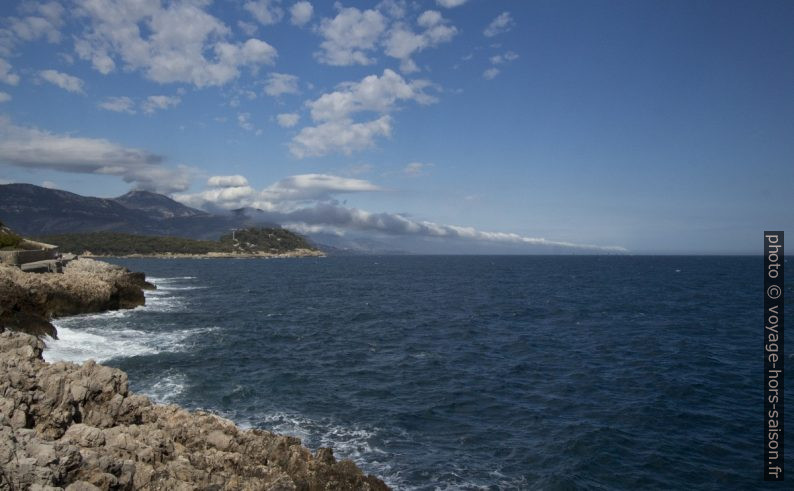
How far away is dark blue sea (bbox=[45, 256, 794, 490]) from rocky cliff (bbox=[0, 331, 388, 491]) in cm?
439

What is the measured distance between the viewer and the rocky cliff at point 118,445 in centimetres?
1098

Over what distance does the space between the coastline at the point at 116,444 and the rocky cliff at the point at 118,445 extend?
0.08 ft

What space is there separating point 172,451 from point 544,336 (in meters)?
37.5

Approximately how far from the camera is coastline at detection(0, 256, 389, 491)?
11008 millimetres

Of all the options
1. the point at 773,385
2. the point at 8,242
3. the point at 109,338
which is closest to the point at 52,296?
the point at 109,338

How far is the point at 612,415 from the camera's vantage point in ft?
Result: 83.3

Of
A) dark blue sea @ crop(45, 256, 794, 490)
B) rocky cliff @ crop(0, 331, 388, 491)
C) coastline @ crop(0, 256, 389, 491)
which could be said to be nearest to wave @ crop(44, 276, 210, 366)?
dark blue sea @ crop(45, 256, 794, 490)

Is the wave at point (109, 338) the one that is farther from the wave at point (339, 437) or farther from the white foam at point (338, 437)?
the white foam at point (338, 437)

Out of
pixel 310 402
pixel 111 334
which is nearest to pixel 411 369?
pixel 310 402

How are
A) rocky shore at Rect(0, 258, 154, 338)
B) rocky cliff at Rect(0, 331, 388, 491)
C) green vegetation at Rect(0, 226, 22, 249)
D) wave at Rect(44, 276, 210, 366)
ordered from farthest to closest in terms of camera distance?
green vegetation at Rect(0, 226, 22, 249) → rocky shore at Rect(0, 258, 154, 338) → wave at Rect(44, 276, 210, 366) → rocky cliff at Rect(0, 331, 388, 491)

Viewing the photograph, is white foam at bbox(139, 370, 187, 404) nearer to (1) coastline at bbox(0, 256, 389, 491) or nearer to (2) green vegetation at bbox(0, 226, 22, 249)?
(1) coastline at bbox(0, 256, 389, 491)

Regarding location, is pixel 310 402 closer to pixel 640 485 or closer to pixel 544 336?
pixel 640 485

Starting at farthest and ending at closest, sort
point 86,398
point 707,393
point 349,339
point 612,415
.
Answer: point 349,339 < point 707,393 < point 612,415 < point 86,398

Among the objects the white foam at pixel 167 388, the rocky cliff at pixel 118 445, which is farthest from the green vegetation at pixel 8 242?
the rocky cliff at pixel 118 445
